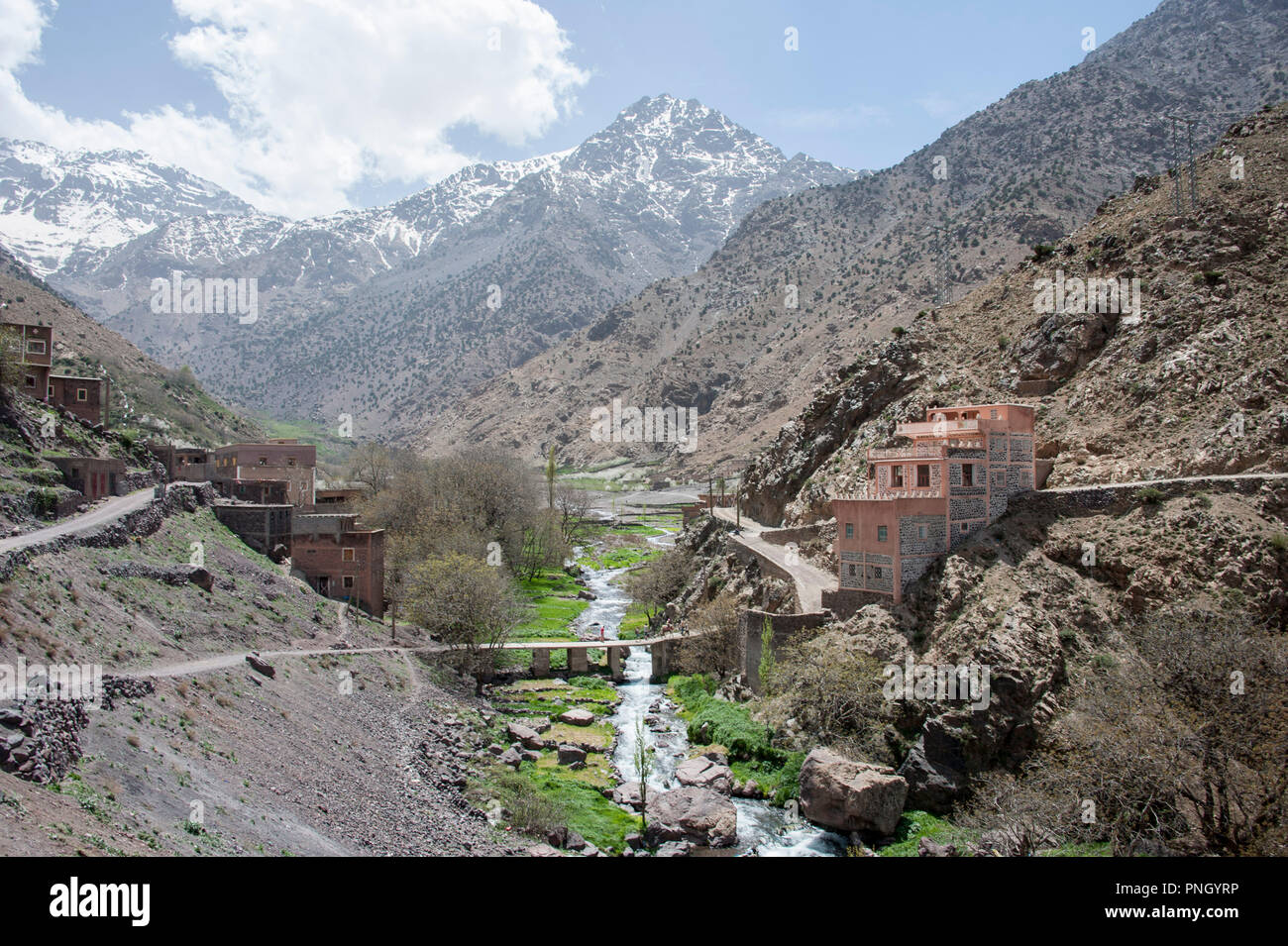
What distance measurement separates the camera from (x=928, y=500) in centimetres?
3522

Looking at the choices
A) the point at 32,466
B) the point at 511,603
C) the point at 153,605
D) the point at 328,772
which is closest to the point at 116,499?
the point at 32,466

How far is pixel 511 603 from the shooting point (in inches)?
1939

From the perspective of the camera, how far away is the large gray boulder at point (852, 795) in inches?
1045

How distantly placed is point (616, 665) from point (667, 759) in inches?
513

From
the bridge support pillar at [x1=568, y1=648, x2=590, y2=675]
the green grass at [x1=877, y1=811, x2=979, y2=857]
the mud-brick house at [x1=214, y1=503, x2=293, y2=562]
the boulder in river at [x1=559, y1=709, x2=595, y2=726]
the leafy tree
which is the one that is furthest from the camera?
the bridge support pillar at [x1=568, y1=648, x2=590, y2=675]

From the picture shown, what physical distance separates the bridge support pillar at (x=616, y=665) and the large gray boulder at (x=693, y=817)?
17272mm

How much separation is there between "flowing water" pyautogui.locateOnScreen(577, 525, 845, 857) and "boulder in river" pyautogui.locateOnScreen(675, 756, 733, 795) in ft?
1.60

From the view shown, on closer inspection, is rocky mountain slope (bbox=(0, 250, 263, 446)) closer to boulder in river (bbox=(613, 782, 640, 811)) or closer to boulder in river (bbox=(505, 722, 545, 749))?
boulder in river (bbox=(505, 722, 545, 749))

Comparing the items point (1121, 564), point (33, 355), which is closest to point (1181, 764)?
point (1121, 564)

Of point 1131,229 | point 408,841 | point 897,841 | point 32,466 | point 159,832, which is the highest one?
point 1131,229

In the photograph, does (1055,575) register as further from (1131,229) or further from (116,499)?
(116,499)

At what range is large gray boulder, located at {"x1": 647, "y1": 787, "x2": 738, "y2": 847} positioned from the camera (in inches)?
1027

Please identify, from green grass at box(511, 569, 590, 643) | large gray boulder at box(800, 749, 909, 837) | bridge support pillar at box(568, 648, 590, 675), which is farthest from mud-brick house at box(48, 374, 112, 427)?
large gray boulder at box(800, 749, 909, 837)

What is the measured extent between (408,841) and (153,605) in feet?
46.4
